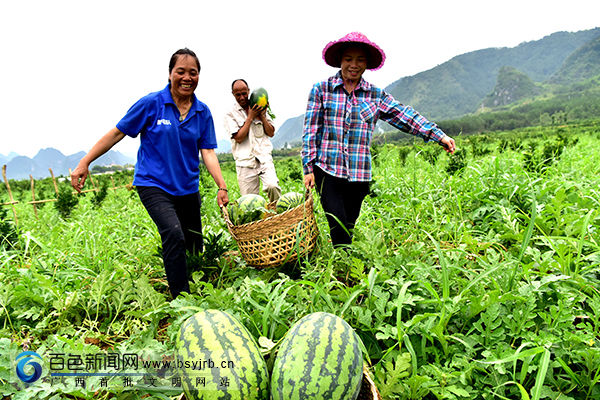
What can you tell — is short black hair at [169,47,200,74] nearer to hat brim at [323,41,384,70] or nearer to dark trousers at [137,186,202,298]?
dark trousers at [137,186,202,298]

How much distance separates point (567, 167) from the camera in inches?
209

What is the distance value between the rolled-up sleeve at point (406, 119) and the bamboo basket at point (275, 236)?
124cm

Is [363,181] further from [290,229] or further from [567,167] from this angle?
[567,167]

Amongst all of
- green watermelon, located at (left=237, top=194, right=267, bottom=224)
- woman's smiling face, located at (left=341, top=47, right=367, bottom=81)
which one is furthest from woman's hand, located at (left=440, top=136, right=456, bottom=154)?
green watermelon, located at (left=237, top=194, right=267, bottom=224)

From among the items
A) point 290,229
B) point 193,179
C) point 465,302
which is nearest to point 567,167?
point 465,302

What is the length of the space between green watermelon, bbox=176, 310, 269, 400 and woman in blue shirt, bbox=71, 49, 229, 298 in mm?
1273

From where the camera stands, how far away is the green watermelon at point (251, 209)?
3133 mm

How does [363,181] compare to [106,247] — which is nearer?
[363,181]

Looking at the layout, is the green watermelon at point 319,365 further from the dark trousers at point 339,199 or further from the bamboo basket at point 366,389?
the dark trousers at point 339,199

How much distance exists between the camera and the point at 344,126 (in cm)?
331

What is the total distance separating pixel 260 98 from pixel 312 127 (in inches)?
84.9

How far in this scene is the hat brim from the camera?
3.23 meters

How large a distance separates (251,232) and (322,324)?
1.47m

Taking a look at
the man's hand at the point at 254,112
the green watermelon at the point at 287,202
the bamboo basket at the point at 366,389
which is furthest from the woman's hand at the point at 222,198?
the bamboo basket at the point at 366,389
